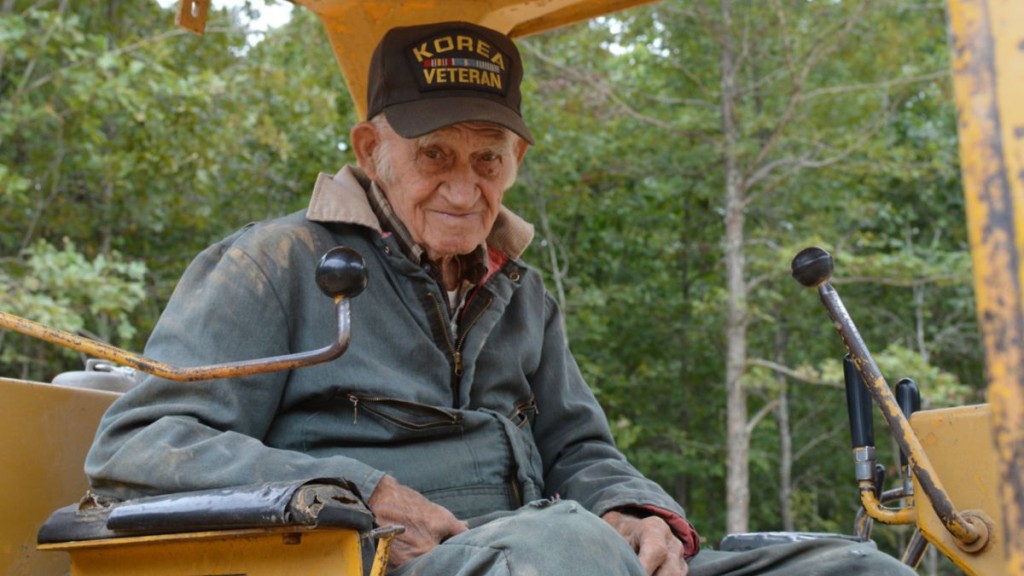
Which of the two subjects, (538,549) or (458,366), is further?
(458,366)

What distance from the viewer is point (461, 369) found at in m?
2.36

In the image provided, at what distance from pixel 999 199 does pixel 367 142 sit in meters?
1.92

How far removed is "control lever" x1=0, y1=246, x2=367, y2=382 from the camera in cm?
148

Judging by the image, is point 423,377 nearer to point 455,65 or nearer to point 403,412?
point 403,412

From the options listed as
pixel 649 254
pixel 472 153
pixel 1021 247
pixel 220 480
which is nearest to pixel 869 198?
pixel 649 254

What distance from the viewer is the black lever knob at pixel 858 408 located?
1.98 meters

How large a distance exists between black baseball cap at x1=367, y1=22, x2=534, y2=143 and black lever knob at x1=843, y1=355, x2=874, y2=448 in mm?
847

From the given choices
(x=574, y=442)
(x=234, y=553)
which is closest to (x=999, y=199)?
(x=234, y=553)

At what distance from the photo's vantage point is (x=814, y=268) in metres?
1.81

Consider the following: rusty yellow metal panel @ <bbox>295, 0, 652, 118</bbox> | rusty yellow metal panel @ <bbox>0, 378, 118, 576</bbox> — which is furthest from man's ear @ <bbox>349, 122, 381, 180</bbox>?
rusty yellow metal panel @ <bbox>0, 378, 118, 576</bbox>

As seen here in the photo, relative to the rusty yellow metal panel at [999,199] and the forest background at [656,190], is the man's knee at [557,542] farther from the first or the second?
the forest background at [656,190]

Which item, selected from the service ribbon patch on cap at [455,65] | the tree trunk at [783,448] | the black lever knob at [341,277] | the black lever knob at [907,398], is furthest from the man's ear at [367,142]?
the tree trunk at [783,448]

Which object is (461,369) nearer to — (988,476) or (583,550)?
(583,550)

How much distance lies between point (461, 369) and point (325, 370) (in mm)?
304
